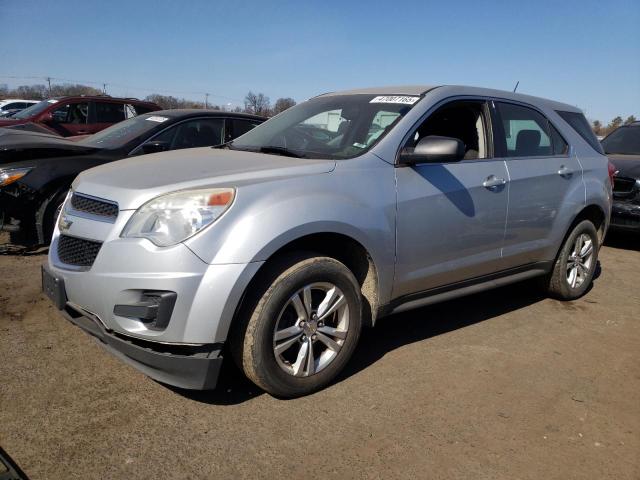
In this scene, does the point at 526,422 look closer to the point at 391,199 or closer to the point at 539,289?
the point at 391,199

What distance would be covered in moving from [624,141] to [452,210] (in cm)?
647

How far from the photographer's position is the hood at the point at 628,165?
7004mm

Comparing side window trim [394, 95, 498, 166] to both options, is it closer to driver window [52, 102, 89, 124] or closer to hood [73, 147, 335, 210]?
hood [73, 147, 335, 210]

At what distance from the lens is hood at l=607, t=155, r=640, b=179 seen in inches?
276

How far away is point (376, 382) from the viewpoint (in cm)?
313

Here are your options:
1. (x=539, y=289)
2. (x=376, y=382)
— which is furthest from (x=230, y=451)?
(x=539, y=289)

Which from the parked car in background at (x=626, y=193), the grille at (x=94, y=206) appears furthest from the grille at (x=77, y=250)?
the parked car in background at (x=626, y=193)

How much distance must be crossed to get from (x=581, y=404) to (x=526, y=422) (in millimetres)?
464

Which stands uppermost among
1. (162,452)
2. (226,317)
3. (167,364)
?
(226,317)

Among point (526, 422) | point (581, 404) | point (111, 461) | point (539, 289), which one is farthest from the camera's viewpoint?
point (539, 289)

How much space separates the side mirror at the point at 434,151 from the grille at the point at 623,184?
4976mm

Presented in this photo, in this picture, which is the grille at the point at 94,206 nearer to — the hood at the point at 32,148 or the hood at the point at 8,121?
the hood at the point at 32,148

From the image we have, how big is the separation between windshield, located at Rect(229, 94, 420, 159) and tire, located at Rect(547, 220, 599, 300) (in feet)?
7.04

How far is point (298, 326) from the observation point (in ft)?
9.29
